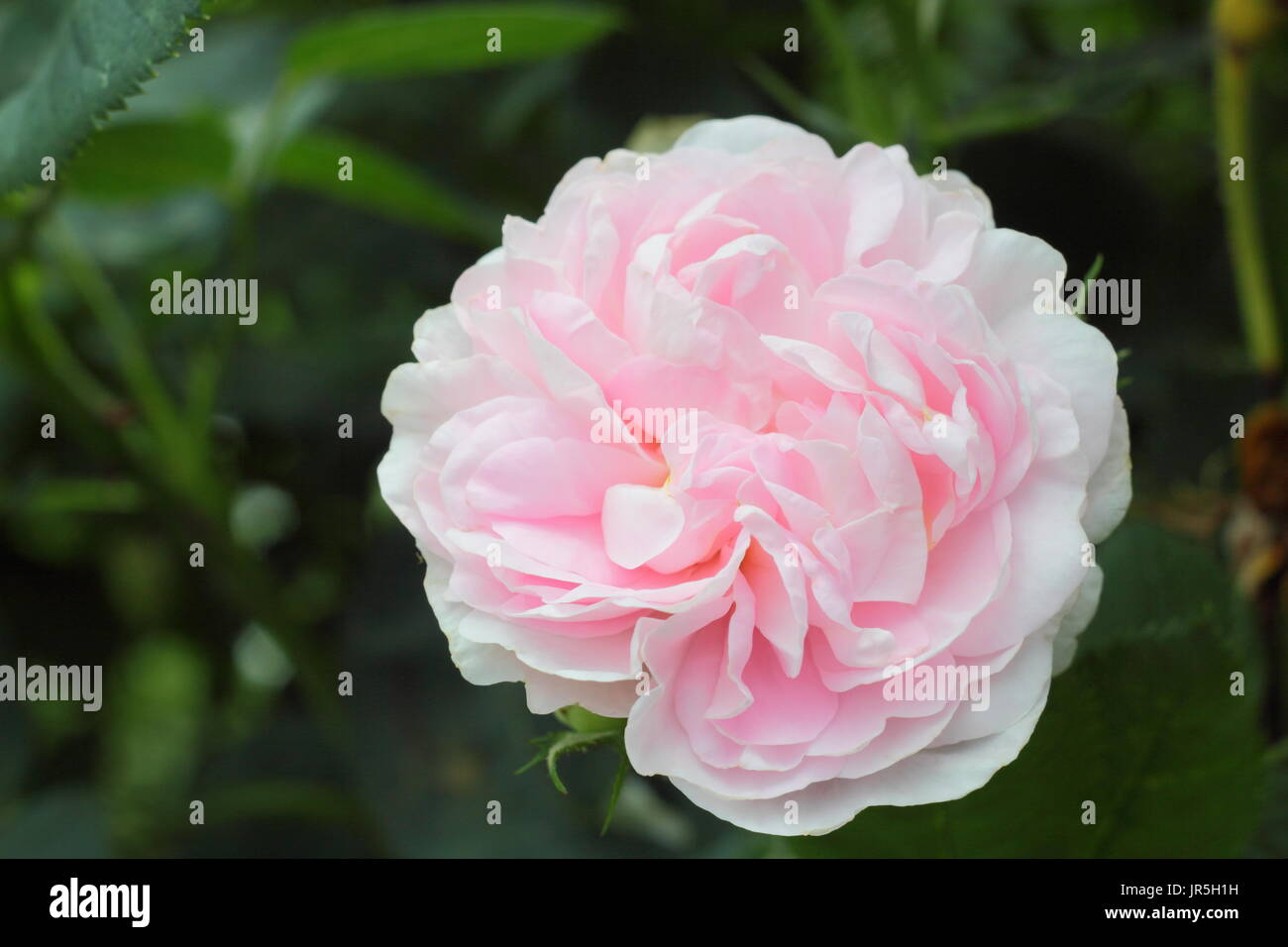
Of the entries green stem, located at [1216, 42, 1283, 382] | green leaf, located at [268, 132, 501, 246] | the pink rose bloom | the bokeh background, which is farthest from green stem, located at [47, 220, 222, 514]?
green stem, located at [1216, 42, 1283, 382]

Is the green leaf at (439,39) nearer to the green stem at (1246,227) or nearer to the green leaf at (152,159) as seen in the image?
the green leaf at (152,159)

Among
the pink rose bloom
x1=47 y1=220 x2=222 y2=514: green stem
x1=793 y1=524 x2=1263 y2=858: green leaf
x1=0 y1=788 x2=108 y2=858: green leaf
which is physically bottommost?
x1=0 y1=788 x2=108 y2=858: green leaf

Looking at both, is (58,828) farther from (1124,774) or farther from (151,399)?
(1124,774)

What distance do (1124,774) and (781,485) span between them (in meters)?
0.19

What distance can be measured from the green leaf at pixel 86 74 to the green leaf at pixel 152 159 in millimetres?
207

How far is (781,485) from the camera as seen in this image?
353 mm

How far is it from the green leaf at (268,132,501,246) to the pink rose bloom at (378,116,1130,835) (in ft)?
1.16

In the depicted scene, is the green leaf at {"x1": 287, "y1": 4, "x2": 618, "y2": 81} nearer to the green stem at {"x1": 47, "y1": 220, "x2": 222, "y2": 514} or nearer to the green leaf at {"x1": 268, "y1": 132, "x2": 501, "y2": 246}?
the green leaf at {"x1": 268, "y1": 132, "x2": 501, "y2": 246}

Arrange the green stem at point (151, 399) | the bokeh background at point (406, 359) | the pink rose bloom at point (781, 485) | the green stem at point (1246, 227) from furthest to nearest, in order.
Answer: the green stem at point (151, 399)
the green stem at point (1246, 227)
the bokeh background at point (406, 359)
the pink rose bloom at point (781, 485)

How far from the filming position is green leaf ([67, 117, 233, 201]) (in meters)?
0.68

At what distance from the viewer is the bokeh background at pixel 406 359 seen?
0.45 m

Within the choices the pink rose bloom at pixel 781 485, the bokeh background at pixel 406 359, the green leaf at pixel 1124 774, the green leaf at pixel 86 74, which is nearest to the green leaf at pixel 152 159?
the bokeh background at pixel 406 359

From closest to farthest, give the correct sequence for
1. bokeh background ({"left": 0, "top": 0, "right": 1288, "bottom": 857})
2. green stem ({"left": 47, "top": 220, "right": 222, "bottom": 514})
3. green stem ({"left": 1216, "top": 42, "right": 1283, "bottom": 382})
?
bokeh background ({"left": 0, "top": 0, "right": 1288, "bottom": 857}) < green stem ({"left": 1216, "top": 42, "right": 1283, "bottom": 382}) < green stem ({"left": 47, "top": 220, "right": 222, "bottom": 514})
